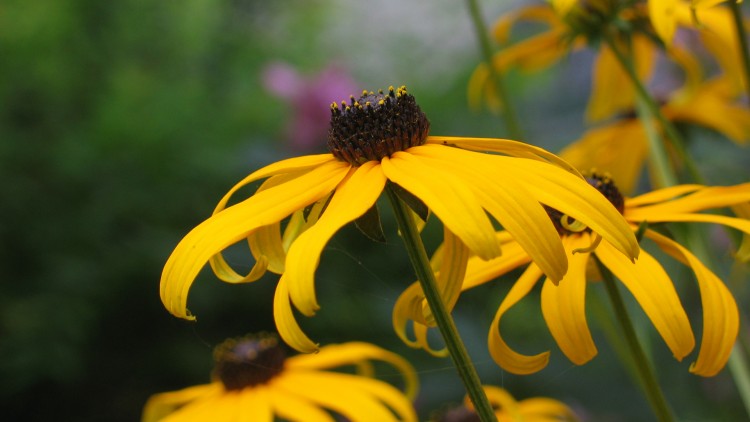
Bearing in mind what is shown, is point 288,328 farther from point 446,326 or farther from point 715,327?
point 715,327

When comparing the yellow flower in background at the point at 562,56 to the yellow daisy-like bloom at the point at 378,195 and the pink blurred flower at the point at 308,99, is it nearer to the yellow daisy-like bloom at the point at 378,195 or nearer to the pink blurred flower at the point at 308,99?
the yellow daisy-like bloom at the point at 378,195

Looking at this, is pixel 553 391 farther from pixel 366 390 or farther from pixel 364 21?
pixel 364 21

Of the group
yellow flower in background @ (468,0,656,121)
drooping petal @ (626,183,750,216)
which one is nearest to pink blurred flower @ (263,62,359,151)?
yellow flower in background @ (468,0,656,121)

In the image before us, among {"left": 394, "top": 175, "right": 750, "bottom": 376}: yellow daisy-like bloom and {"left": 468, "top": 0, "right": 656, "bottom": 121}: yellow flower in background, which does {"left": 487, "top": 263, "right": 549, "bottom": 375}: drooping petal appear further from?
{"left": 468, "top": 0, "right": 656, "bottom": 121}: yellow flower in background

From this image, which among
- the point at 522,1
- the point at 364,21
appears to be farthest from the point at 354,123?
the point at 364,21

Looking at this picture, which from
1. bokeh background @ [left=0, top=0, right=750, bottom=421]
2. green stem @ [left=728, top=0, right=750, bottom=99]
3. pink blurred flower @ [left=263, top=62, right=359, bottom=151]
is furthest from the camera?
pink blurred flower @ [left=263, top=62, right=359, bottom=151]

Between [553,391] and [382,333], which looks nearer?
[553,391]
